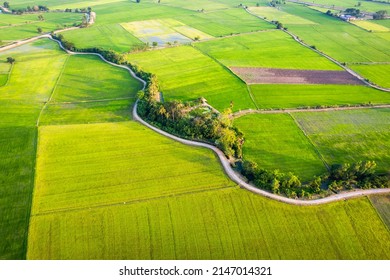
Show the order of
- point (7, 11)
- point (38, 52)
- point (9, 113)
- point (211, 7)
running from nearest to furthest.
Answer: point (9, 113) < point (38, 52) < point (7, 11) < point (211, 7)

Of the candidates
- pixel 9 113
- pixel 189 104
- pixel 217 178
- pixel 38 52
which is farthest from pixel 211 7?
pixel 217 178

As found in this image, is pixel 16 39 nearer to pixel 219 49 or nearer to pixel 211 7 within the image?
pixel 219 49

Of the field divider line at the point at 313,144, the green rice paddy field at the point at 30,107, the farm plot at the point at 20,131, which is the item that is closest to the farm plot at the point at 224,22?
the green rice paddy field at the point at 30,107

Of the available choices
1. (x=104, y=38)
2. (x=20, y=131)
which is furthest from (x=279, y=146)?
(x=104, y=38)

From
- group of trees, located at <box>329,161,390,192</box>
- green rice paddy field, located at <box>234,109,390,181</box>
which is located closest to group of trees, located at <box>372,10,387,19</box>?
green rice paddy field, located at <box>234,109,390,181</box>

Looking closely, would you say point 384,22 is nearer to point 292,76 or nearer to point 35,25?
point 292,76

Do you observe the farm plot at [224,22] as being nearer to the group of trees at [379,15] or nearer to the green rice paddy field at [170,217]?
the group of trees at [379,15]
